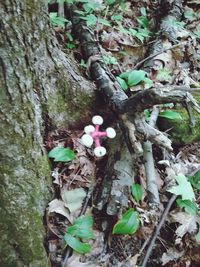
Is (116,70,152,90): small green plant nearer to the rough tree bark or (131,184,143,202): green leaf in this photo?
the rough tree bark

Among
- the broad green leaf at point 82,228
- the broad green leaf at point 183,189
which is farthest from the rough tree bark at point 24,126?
the broad green leaf at point 183,189

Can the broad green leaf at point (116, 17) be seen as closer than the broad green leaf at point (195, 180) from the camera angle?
No

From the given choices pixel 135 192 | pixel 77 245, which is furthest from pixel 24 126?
pixel 135 192

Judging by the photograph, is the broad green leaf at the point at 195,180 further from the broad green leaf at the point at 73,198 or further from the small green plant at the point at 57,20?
the small green plant at the point at 57,20

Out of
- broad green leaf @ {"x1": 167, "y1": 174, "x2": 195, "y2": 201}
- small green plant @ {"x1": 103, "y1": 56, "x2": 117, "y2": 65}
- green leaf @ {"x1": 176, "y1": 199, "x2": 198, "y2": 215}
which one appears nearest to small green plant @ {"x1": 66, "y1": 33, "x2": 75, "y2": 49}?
small green plant @ {"x1": 103, "y1": 56, "x2": 117, "y2": 65}

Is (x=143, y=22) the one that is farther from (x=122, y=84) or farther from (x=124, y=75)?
(x=122, y=84)

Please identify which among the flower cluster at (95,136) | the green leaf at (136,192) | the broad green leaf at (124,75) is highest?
the broad green leaf at (124,75)

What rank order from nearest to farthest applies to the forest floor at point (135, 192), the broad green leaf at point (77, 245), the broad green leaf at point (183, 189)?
the broad green leaf at point (77, 245) < the forest floor at point (135, 192) < the broad green leaf at point (183, 189)
